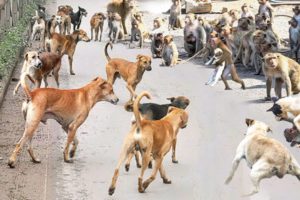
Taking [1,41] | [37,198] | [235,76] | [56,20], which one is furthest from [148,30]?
[37,198]

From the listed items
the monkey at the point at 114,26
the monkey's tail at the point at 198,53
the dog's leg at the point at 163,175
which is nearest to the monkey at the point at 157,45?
the monkey's tail at the point at 198,53

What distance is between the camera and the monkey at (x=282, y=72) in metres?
19.6

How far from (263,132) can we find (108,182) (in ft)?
8.03

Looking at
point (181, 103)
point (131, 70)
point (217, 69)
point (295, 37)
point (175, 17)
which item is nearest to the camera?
point (181, 103)

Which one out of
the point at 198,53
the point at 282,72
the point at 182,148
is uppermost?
the point at 282,72

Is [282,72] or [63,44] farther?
[63,44]

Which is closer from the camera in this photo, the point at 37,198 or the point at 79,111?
the point at 37,198

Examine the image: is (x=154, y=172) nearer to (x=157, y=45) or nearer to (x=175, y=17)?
(x=157, y=45)

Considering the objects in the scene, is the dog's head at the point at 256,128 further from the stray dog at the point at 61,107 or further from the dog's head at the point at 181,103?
the stray dog at the point at 61,107

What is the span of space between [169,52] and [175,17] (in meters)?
8.28

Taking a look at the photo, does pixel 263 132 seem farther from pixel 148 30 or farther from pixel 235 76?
pixel 148 30

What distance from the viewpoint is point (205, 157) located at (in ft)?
49.7

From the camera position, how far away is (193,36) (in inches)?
1057

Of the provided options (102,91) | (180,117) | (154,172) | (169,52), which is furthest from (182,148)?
(169,52)
